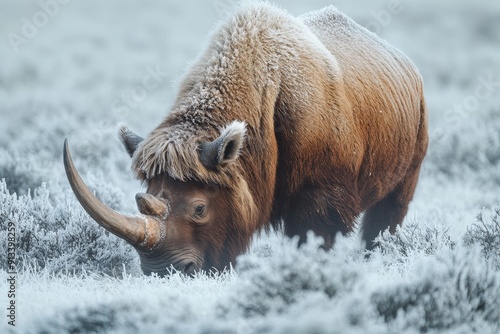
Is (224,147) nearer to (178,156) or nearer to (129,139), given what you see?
(178,156)

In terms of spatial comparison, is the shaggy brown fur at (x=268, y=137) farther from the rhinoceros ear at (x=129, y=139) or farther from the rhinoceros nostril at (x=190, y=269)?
the rhinoceros ear at (x=129, y=139)

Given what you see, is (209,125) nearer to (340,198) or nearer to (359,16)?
(340,198)

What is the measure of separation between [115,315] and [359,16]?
29.7 meters

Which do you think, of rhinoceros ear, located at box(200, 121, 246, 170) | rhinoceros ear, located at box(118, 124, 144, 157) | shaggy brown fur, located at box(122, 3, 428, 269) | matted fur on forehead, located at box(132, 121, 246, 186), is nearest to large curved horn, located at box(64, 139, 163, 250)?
shaggy brown fur, located at box(122, 3, 428, 269)

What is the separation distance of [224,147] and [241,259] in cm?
140

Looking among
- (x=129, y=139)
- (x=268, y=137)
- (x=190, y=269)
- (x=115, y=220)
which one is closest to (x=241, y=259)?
(x=115, y=220)

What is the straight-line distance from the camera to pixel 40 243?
22.2 feet

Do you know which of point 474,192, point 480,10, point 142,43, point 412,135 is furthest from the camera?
point 480,10

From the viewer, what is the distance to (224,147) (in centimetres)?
556

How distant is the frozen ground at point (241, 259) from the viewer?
408cm

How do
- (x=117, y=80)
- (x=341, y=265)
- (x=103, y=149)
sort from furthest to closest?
(x=117, y=80) → (x=103, y=149) → (x=341, y=265)

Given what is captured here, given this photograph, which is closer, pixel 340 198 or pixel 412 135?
pixel 340 198

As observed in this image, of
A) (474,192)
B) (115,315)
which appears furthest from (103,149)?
(115,315)

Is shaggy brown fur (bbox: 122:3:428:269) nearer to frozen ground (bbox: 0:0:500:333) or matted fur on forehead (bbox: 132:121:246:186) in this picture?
matted fur on forehead (bbox: 132:121:246:186)
